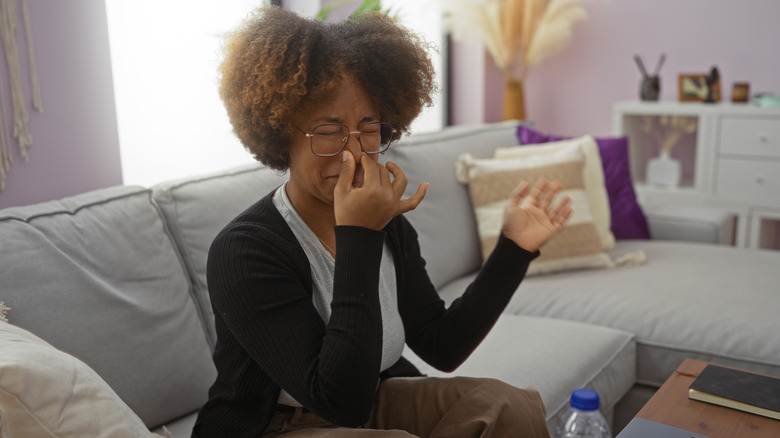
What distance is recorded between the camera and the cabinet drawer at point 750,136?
3082 millimetres

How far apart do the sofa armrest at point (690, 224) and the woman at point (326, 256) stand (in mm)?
1528

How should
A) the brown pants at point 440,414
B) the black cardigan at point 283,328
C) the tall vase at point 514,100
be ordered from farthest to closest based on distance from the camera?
the tall vase at point 514,100
the brown pants at point 440,414
the black cardigan at point 283,328

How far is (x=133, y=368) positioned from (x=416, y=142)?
3.84 ft

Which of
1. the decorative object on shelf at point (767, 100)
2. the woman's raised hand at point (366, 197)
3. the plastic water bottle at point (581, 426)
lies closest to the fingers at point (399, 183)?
the woman's raised hand at point (366, 197)

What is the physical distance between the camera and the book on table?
48.3 inches

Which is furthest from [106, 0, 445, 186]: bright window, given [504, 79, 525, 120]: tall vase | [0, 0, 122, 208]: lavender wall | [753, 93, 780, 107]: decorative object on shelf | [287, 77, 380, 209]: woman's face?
[753, 93, 780, 107]: decorative object on shelf

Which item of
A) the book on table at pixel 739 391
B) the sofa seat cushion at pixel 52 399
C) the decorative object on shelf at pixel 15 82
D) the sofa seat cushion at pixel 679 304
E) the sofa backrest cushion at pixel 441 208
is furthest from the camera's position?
the sofa backrest cushion at pixel 441 208

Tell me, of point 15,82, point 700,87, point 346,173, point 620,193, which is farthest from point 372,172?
point 700,87

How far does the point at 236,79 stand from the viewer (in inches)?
42.1

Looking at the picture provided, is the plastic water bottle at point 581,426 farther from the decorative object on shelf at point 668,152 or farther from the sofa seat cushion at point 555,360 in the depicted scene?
the decorative object on shelf at point 668,152

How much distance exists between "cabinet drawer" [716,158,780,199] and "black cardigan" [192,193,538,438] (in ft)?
8.63

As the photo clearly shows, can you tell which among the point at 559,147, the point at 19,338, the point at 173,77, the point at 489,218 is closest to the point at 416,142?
the point at 489,218

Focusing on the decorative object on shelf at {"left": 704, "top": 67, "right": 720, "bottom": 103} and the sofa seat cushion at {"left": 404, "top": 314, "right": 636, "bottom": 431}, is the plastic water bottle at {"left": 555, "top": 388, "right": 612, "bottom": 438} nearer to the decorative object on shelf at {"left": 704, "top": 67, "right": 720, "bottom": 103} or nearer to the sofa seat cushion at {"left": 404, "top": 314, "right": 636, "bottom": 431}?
the sofa seat cushion at {"left": 404, "top": 314, "right": 636, "bottom": 431}

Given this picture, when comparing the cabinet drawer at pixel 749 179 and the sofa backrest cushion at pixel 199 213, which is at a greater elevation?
the sofa backrest cushion at pixel 199 213
